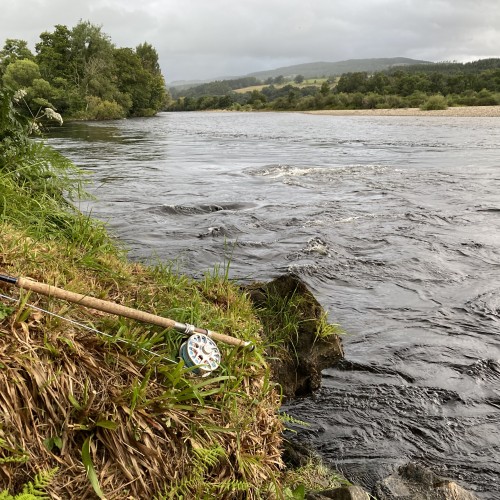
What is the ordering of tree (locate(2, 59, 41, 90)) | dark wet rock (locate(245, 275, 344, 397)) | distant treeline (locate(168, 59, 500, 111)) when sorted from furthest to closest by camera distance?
distant treeline (locate(168, 59, 500, 111))
tree (locate(2, 59, 41, 90))
dark wet rock (locate(245, 275, 344, 397))

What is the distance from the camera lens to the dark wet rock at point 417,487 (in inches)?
130

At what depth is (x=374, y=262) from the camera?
8.69 m

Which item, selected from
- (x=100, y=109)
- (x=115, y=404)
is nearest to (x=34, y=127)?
(x=115, y=404)

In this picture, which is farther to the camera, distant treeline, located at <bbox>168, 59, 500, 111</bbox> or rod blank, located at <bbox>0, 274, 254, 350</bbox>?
distant treeline, located at <bbox>168, 59, 500, 111</bbox>

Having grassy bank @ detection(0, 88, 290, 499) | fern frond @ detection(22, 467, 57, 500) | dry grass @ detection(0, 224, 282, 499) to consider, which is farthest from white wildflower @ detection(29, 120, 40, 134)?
fern frond @ detection(22, 467, 57, 500)

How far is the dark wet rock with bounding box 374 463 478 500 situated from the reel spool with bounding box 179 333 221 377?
1499 mm

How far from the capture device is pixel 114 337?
301cm

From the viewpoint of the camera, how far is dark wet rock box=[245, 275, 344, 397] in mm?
4812

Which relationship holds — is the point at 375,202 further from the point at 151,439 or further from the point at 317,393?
the point at 151,439

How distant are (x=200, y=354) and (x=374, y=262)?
6.01m

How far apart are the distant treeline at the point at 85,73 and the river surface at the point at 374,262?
49.2 meters

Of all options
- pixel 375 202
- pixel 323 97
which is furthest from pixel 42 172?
pixel 323 97

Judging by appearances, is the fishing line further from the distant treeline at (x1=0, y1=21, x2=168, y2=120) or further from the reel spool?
the distant treeline at (x1=0, y1=21, x2=168, y2=120)

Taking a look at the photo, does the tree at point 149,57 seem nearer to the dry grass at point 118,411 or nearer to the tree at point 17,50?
the tree at point 17,50
